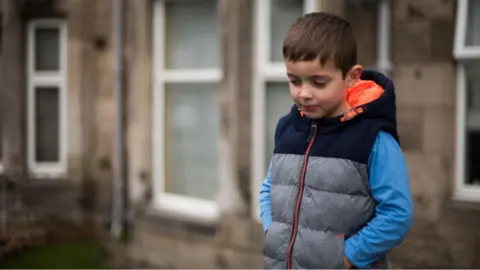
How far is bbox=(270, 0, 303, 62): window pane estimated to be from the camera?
5203mm

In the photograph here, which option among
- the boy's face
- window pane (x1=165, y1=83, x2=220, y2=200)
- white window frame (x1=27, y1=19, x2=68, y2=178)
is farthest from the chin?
white window frame (x1=27, y1=19, x2=68, y2=178)

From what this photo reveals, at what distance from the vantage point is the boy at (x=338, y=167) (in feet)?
6.88

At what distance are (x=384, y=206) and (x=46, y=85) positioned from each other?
6.43 meters

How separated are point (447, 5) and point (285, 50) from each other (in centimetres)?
256

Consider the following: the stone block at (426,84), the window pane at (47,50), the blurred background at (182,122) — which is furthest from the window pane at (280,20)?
the window pane at (47,50)

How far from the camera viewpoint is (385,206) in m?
2.09

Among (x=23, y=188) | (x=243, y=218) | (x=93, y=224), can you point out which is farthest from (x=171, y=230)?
(x=23, y=188)

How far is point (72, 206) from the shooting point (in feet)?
24.6

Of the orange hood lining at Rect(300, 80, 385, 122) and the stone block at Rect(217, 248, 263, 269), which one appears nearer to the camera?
the orange hood lining at Rect(300, 80, 385, 122)

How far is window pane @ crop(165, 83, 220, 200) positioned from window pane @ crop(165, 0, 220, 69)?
23cm

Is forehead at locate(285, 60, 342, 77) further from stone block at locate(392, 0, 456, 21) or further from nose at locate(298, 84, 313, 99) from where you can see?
stone block at locate(392, 0, 456, 21)

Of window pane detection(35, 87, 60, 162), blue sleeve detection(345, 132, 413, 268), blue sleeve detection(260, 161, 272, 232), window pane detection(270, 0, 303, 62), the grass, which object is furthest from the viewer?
window pane detection(35, 87, 60, 162)

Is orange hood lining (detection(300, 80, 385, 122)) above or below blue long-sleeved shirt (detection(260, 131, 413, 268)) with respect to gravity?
above

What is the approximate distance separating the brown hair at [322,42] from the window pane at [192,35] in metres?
3.79
